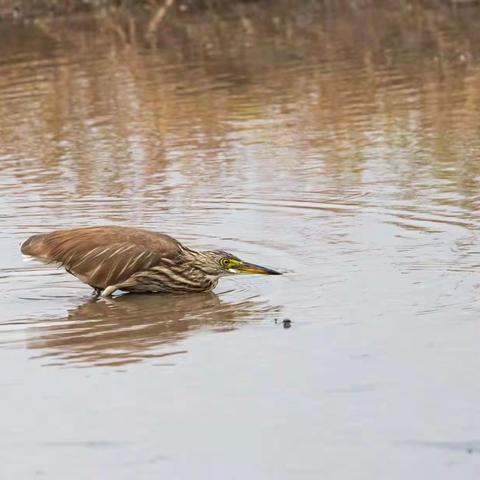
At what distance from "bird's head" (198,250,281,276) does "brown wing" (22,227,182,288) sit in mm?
229

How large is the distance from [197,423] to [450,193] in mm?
5873

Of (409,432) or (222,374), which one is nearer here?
(409,432)

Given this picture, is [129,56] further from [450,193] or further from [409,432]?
[409,432]

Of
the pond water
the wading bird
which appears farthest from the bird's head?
the pond water

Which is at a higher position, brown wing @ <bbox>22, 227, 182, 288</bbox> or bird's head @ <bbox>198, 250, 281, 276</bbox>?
brown wing @ <bbox>22, 227, 182, 288</bbox>

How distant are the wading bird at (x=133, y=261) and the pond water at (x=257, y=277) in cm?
14

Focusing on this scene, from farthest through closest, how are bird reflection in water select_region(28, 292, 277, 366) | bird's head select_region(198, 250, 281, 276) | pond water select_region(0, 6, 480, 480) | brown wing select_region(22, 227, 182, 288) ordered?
bird's head select_region(198, 250, 281, 276) → brown wing select_region(22, 227, 182, 288) → bird reflection in water select_region(28, 292, 277, 366) → pond water select_region(0, 6, 480, 480)

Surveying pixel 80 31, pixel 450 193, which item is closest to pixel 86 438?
pixel 450 193

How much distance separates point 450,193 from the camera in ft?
43.1

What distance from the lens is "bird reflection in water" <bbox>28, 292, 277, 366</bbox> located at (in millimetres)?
9070

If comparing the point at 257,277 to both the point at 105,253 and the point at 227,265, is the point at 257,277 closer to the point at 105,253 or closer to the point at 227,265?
the point at 227,265

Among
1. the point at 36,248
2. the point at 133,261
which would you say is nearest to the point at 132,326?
the point at 133,261

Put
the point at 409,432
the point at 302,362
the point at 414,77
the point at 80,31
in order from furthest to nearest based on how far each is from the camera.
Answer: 1. the point at 80,31
2. the point at 414,77
3. the point at 302,362
4. the point at 409,432

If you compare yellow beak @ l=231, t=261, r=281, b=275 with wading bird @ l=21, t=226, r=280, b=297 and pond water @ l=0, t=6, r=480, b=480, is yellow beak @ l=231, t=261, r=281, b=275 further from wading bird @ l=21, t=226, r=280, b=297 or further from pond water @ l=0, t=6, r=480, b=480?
pond water @ l=0, t=6, r=480, b=480
